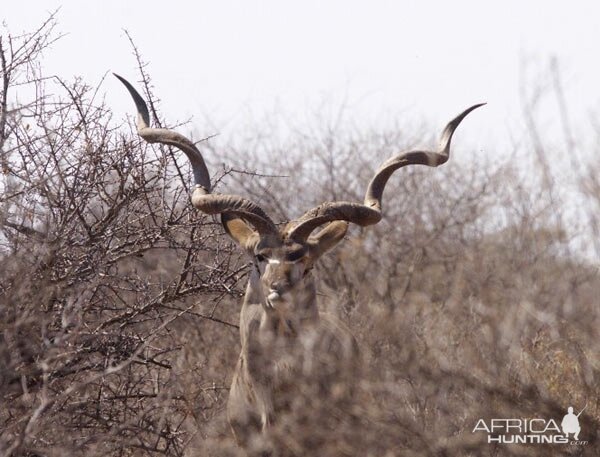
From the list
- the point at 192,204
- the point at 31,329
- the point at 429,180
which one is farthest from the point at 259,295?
the point at 429,180

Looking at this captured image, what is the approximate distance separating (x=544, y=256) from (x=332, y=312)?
9.43ft

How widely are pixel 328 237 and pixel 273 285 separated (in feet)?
2.35

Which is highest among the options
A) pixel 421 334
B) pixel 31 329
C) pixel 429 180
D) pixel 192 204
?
pixel 429 180

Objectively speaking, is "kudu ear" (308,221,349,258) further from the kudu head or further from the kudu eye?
the kudu eye

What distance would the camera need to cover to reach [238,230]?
677cm

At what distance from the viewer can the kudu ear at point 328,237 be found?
22.0 ft

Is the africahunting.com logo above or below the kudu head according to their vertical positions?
below

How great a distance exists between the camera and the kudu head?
630 centimetres

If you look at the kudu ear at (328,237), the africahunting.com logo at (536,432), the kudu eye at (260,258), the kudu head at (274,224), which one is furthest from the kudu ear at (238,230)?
the africahunting.com logo at (536,432)

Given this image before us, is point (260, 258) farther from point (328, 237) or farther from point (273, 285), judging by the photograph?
point (328, 237)

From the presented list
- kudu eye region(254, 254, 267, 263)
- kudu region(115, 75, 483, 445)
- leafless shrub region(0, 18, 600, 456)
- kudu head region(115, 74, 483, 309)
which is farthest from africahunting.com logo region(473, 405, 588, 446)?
kudu eye region(254, 254, 267, 263)

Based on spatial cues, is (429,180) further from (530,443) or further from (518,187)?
(530,443)

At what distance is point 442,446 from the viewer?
3.93 metres

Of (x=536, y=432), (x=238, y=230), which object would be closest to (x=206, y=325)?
(x=238, y=230)
